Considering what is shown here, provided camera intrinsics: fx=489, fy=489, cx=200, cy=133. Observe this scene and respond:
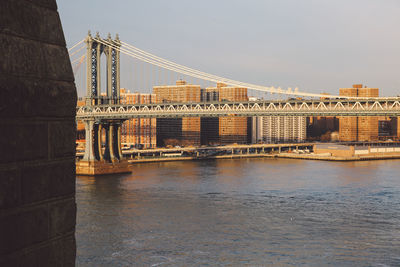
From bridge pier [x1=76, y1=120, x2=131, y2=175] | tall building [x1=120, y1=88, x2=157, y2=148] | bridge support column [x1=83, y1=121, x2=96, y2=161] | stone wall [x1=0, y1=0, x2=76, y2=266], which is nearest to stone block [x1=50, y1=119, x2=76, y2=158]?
stone wall [x1=0, y1=0, x2=76, y2=266]

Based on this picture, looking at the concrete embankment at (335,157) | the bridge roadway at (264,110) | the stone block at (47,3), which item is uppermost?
the bridge roadway at (264,110)

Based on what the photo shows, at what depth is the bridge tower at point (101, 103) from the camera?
58.1 m

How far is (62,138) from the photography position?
2.78 metres

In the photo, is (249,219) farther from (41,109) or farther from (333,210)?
(41,109)

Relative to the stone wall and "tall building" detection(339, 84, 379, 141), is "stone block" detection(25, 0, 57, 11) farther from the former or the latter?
"tall building" detection(339, 84, 379, 141)

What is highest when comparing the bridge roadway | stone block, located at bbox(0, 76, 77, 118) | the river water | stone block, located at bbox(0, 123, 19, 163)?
the bridge roadway

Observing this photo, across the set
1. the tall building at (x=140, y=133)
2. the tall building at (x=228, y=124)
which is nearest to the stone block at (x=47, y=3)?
the tall building at (x=140, y=133)

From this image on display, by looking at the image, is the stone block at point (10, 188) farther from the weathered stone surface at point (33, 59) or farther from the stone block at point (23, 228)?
the weathered stone surface at point (33, 59)

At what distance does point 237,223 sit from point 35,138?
27.8 meters

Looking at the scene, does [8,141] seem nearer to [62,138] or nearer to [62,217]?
[62,138]

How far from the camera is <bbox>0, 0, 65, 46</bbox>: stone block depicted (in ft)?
7.94

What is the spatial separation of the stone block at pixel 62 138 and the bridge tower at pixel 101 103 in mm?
54948

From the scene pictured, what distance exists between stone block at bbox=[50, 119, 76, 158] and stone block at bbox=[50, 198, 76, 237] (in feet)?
0.92

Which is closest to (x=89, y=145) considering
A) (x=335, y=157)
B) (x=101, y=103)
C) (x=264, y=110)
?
(x=101, y=103)
